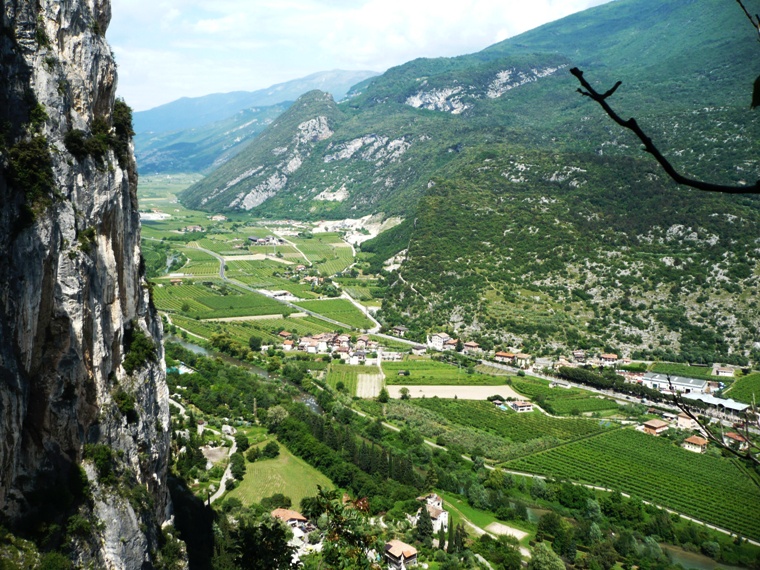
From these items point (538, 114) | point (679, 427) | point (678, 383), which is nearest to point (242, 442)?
point (679, 427)

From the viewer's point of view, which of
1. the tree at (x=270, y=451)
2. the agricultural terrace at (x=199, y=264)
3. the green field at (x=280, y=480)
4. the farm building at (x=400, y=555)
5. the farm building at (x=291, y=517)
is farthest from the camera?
the agricultural terrace at (x=199, y=264)

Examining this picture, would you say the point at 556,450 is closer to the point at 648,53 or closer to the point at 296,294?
the point at 296,294

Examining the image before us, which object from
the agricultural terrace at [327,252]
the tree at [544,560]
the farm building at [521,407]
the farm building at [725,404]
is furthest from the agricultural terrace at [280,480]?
the agricultural terrace at [327,252]

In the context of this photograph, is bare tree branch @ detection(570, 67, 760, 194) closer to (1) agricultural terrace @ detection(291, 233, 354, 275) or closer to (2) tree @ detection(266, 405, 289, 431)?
(2) tree @ detection(266, 405, 289, 431)

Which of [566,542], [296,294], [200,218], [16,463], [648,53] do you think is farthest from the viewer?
[648,53]

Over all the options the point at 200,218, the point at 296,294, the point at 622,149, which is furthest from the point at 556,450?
the point at 200,218

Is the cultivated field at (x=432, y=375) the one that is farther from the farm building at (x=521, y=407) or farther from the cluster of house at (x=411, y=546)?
the cluster of house at (x=411, y=546)
